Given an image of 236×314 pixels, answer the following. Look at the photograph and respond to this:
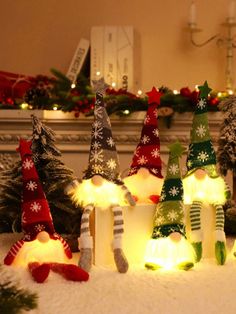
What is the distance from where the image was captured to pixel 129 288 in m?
0.97

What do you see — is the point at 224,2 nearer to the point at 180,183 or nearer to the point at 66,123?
the point at 66,123

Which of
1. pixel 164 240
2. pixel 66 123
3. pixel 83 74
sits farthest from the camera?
pixel 83 74

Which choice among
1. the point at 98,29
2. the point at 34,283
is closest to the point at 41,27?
the point at 98,29

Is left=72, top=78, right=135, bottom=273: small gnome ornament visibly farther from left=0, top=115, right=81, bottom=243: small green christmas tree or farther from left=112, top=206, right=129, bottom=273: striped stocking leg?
left=0, top=115, right=81, bottom=243: small green christmas tree

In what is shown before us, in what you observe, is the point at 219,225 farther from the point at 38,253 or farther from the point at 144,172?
the point at 38,253

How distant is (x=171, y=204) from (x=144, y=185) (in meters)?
0.12

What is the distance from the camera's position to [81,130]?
2020 mm

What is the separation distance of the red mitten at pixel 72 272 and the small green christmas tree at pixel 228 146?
0.57 meters

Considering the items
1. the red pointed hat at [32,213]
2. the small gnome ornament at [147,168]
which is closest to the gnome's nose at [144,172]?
the small gnome ornament at [147,168]

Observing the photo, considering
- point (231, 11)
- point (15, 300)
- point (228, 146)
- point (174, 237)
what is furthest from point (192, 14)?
point (15, 300)

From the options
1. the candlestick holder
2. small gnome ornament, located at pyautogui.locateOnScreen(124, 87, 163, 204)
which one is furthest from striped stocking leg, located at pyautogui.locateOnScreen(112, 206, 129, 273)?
the candlestick holder

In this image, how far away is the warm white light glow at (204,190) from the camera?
1190mm

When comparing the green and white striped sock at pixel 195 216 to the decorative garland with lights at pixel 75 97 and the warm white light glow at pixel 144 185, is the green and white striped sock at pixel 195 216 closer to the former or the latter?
the warm white light glow at pixel 144 185

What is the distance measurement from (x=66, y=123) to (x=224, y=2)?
0.91m
